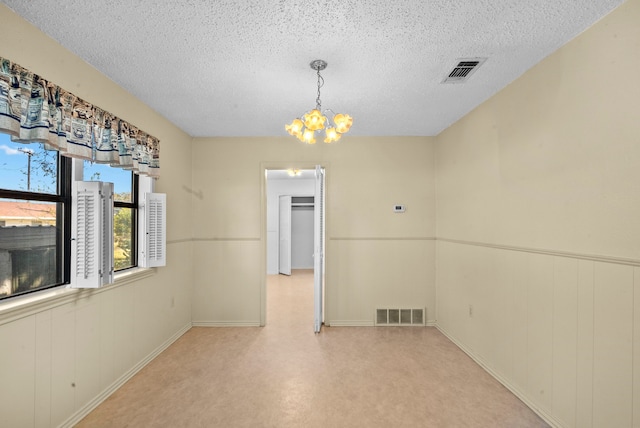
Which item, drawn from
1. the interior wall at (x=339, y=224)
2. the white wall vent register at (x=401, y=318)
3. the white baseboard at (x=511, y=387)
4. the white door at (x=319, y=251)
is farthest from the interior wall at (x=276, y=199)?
the white baseboard at (x=511, y=387)

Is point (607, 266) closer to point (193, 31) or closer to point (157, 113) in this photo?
point (193, 31)

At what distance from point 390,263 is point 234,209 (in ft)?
7.31

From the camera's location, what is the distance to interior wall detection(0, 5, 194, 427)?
1706 mm

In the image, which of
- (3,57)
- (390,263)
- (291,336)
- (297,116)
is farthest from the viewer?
(390,263)

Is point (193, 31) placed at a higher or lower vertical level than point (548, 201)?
higher

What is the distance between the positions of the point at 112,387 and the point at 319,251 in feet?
7.66

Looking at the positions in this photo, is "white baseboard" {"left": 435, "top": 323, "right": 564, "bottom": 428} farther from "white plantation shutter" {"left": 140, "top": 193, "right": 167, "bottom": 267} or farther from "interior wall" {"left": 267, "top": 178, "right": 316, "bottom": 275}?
"interior wall" {"left": 267, "top": 178, "right": 316, "bottom": 275}

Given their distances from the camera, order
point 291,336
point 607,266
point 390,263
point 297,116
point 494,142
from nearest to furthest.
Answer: point 607,266 → point 494,142 → point 297,116 → point 291,336 → point 390,263

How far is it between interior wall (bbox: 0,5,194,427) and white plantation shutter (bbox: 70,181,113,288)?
5.9 inches

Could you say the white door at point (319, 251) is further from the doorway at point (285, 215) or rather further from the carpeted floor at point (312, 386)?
the doorway at point (285, 215)

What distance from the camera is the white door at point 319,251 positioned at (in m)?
3.71

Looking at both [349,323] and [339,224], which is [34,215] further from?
[349,323]

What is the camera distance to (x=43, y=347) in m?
1.87

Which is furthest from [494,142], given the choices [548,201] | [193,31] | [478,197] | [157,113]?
[157,113]
